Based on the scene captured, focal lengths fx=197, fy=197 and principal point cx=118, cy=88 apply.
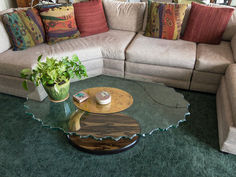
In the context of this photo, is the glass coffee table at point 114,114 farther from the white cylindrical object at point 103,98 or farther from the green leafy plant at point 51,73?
the green leafy plant at point 51,73

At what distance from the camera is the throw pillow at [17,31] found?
2.14 m

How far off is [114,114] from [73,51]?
1.10 meters

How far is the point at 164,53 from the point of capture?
2174 millimetres

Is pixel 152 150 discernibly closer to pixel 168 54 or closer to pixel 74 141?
pixel 74 141

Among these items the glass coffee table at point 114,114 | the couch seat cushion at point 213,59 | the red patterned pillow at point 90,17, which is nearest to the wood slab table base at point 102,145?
the glass coffee table at point 114,114

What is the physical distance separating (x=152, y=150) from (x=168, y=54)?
107 centimetres

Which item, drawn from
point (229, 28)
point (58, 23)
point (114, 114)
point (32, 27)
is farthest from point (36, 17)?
point (229, 28)

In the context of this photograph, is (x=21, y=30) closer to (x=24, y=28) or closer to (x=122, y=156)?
(x=24, y=28)

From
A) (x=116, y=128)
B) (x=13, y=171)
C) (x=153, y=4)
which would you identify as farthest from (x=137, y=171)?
(x=153, y=4)

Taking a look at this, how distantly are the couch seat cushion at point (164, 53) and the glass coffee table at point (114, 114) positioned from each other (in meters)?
0.51

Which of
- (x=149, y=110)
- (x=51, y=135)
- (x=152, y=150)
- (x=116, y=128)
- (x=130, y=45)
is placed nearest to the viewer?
(x=116, y=128)

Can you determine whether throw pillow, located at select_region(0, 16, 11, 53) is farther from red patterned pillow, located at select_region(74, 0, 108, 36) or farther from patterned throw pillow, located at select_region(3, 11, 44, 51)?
red patterned pillow, located at select_region(74, 0, 108, 36)

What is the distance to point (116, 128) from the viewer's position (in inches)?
54.1

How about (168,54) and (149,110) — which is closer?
(149,110)
